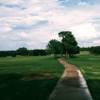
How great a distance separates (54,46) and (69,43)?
9.42m

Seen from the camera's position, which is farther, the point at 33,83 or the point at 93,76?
the point at 93,76

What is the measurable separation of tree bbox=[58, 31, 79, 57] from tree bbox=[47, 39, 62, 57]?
9.47 feet

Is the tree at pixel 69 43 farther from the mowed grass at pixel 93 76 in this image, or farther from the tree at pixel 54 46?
the mowed grass at pixel 93 76

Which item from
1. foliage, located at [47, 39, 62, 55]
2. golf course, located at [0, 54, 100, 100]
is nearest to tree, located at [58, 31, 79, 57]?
foliage, located at [47, 39, 62, 55]

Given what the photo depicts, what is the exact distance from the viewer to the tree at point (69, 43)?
154 metres

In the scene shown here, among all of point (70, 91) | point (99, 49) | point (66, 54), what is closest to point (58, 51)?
point (66, 54)

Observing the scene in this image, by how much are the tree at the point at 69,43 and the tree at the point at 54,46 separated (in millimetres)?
2887

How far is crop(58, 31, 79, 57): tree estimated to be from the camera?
154175 millimetres

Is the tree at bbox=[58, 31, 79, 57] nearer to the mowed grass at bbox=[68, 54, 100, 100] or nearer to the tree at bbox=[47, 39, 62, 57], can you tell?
the tree at bbox=[47, 39, 62, 57]

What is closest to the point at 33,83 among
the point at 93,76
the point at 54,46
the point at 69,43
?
the point at 93,76

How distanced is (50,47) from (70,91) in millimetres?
146304

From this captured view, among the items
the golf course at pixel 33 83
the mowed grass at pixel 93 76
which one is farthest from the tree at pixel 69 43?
the golf course at pixel 33 83

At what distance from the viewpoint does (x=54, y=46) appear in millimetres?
163375

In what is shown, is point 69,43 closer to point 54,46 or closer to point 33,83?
point 54,46
